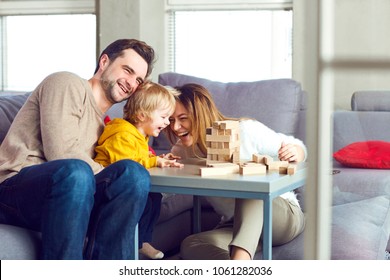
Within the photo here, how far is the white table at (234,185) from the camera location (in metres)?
1.98

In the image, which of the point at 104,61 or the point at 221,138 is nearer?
the point at 221,138

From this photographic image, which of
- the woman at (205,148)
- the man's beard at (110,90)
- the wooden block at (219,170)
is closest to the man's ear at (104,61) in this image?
the man's beard at (110,90)

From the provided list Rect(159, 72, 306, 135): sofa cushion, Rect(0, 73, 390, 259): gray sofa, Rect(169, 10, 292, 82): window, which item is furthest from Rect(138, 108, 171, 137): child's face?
Rect(169, 10, 292, 82): window

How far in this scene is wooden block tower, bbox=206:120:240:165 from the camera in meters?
2.24

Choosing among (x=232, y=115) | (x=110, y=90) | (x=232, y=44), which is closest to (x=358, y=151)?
(x=110, y=90)

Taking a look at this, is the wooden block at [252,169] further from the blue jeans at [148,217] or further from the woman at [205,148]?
the blue jeans at [148,217]

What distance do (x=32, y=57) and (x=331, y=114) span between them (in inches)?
164

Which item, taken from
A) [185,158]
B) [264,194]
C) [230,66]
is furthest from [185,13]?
[264,194]

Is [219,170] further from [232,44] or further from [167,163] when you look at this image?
[232,44]

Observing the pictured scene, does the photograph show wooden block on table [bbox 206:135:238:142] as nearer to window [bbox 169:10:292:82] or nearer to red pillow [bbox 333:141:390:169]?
red pillow [bbox 333:141:390:169]

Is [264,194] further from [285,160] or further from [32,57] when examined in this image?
[32,57]

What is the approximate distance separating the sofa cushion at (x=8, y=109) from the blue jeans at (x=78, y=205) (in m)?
0.52

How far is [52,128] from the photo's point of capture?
6.89 ft

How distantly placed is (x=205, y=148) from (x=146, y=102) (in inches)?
12.5
